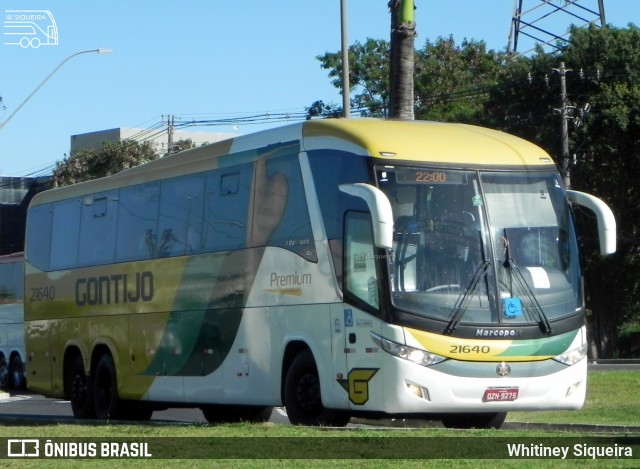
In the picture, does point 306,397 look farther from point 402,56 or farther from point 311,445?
point 402,56

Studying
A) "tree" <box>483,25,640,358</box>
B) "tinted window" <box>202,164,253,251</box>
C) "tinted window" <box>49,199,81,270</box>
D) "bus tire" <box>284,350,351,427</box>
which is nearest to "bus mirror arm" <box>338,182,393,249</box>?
"bus tire" <box>284,350,351,427</box>

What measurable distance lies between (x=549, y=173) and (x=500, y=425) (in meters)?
3.45

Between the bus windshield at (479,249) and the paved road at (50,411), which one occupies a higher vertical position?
the bus windshield at (479,249)

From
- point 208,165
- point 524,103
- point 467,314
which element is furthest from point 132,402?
point 524,103

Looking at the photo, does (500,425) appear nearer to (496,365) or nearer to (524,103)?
(496,365)

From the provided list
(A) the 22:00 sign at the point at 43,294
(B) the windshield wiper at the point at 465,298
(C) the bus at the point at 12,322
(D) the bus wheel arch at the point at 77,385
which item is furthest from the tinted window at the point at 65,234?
(C) the bus at the point at 12,322

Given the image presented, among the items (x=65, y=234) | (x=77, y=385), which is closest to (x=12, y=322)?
(x=65, y=234)

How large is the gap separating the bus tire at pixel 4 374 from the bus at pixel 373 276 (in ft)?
60.6

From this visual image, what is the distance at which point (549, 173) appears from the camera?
14.3m

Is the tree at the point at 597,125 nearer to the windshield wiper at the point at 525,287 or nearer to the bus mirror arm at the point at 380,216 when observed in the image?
the windshield wiper at the point at 525,287

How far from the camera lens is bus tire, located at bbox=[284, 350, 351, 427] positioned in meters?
14.1

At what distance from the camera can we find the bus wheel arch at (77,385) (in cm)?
1995

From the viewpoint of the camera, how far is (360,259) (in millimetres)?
13414

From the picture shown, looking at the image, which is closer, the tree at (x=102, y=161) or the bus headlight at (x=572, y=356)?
the bus headlight at (x=572, y=356)
